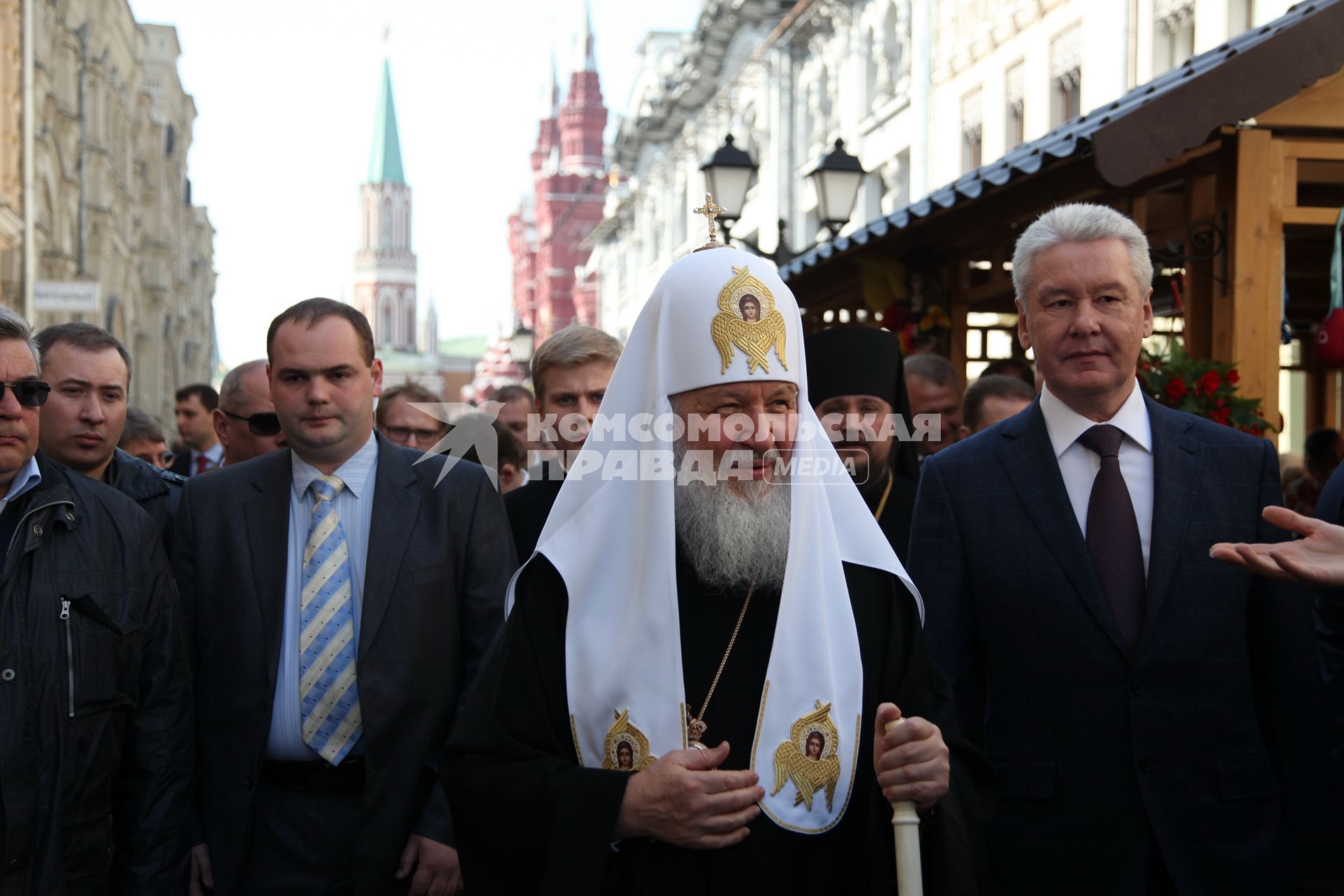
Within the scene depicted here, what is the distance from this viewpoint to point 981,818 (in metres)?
2.97

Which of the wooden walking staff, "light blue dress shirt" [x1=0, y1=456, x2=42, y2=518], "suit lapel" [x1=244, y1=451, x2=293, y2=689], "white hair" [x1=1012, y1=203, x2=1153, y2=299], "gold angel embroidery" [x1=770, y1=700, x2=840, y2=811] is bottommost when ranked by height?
the wooden walking staff

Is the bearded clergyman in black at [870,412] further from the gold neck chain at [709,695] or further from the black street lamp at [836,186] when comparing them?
the black street lamp at [836,186]

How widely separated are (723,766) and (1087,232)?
5.20ft

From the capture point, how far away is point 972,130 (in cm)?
1991

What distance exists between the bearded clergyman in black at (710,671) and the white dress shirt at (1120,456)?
1.86ft

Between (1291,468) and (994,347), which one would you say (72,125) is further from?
(1291,468)

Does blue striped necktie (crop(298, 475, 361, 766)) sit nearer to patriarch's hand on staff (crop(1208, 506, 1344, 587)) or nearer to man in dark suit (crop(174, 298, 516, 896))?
man in dark suit (crop(174, 298, 516, 896))

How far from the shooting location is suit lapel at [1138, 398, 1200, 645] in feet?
10.4

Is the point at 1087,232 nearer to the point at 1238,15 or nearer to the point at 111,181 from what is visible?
the point at 1238,15

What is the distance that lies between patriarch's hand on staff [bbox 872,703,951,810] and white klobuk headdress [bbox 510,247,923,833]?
24 cm

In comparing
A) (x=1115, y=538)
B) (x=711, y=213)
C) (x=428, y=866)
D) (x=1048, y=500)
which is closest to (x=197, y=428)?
(x=428, y=866)

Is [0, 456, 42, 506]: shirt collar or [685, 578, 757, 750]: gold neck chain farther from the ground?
[0, 456, 42, 506]: shirt collar

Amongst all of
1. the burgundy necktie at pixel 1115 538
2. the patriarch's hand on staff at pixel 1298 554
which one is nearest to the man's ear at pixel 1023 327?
the burgundy necktie at pixel 1115 538

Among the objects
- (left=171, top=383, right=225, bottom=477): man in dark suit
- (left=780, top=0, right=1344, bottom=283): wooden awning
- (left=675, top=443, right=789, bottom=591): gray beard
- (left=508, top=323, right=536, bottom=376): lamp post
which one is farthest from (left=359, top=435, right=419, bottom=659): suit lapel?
(left=508, top=323, right=536, bottom=376): lamp post
